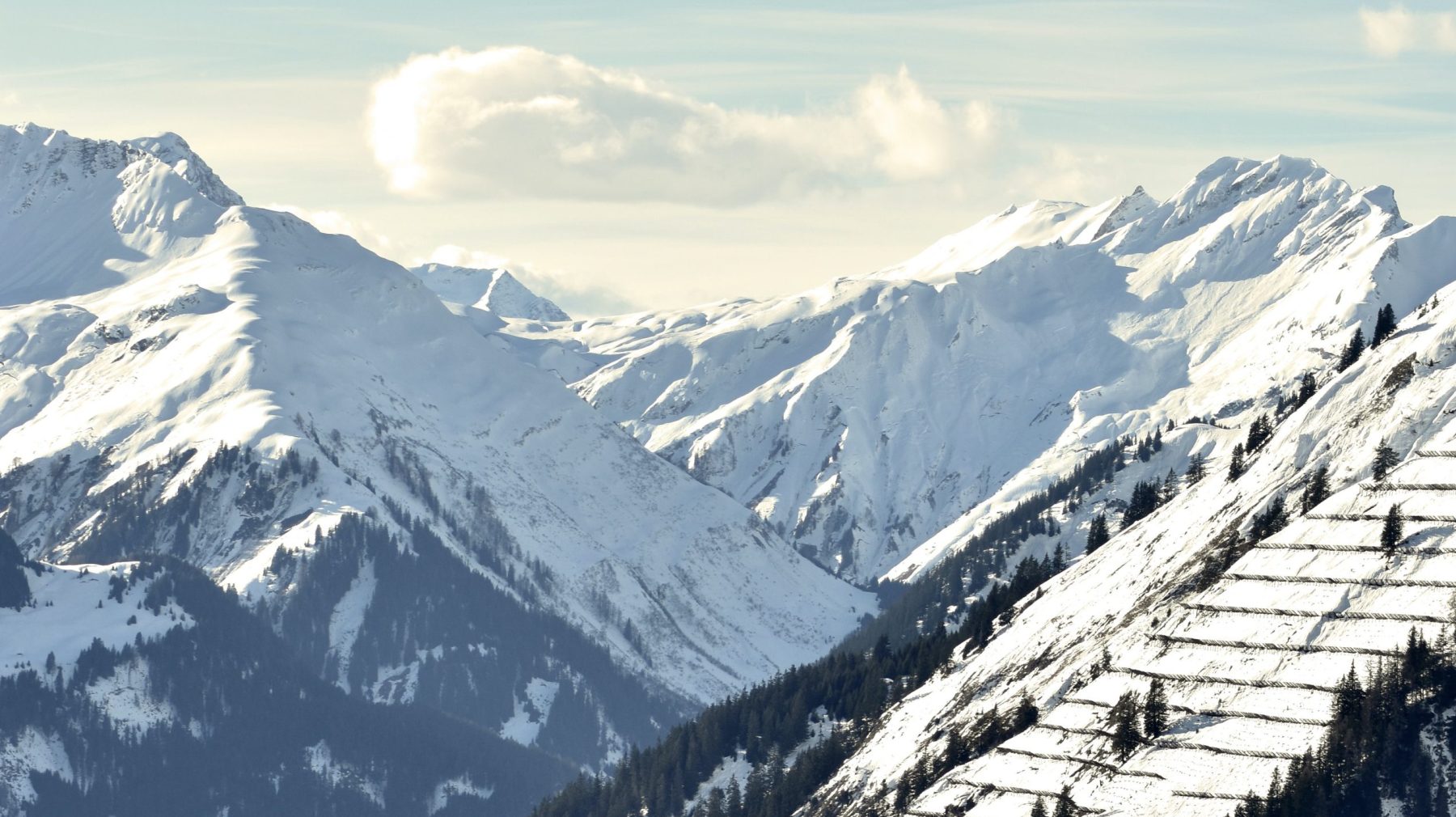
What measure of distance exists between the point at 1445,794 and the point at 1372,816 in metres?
5.87

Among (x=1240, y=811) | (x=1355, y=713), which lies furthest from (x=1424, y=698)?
(x=1240, y=811)

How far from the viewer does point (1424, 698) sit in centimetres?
19838

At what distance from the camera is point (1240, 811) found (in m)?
196

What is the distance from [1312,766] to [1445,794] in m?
10.5

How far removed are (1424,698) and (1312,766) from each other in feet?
36.9

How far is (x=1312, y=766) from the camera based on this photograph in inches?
7721

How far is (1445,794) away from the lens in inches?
7554

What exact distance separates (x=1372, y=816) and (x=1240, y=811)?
1024 centimetres

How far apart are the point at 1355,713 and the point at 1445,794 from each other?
33.9ft

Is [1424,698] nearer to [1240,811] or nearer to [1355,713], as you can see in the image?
[1355,713]

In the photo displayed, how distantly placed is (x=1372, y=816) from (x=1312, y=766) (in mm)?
6235

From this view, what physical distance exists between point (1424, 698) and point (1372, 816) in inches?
465

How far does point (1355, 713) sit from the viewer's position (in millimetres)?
198875
